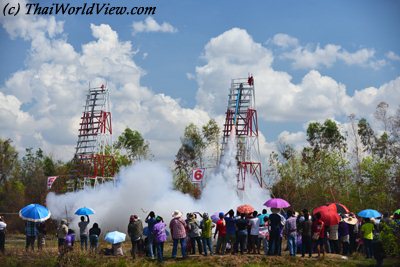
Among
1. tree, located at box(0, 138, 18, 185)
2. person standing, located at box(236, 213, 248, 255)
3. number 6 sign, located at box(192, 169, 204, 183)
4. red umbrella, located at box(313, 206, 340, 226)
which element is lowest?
person standing, located at box(236, 213, 248, 255)

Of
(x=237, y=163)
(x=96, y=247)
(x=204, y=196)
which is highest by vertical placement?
(x=237, y=163)

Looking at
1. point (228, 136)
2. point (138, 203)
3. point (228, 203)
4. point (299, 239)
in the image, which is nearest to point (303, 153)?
point (228, 136)

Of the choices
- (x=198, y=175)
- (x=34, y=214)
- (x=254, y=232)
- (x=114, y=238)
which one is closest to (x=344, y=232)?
(x=254, y=232)

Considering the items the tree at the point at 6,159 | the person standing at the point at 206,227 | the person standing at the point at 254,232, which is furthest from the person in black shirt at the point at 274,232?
the tree at the point at 6,159

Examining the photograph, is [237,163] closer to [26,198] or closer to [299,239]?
[26,198]

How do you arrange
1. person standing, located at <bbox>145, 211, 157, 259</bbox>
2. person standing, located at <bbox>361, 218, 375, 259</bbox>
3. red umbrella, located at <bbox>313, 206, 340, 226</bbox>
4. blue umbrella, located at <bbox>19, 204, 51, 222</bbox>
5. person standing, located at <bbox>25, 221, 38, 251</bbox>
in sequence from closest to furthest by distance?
person standing, located at <bbox>145, 211, 157, 259</bbox>
person standing, located at <bbox>361, 218, 375, 259</bbox>
red umbrella, located at <bbox>313, 206, 340, 226</bbox>
blue umbrella, located at <bbox>19, 204, 51, 222</bbox>
person standing, located at <bbox>25, 221, 38, 251</bbox>

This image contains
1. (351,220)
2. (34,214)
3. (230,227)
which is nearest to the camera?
(230,227)

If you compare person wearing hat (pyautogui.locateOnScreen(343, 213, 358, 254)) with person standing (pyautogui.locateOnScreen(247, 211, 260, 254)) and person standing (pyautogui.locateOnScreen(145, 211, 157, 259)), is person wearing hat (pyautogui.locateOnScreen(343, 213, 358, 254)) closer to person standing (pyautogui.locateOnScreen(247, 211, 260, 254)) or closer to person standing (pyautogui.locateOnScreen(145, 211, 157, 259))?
person standing (pyautogui.locateOnScreen(247, 211, 260, 254))

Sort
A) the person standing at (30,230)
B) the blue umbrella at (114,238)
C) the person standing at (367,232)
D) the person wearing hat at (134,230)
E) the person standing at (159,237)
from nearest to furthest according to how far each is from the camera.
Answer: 1. the person standing at (159,237)
2. the person standing at (367,232)
3. the person wearing hat at (134,230)
4. the blue umbrella at (114,238)
5. the person standing at (30,230)

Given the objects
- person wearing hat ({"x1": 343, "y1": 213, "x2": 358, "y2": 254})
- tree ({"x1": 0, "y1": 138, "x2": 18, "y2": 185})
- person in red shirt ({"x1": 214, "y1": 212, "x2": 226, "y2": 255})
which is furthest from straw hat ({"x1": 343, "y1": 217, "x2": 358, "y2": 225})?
tree ({"x1": 0, "y1": 138, "x2": 18, "y2": 185})

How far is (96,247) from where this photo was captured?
24594 millimetres

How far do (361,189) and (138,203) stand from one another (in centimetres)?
2043

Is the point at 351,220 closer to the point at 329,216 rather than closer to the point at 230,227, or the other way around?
the point at 329,216

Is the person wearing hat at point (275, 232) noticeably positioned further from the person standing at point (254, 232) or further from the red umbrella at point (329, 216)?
the red umbrella at point (329, 216)
